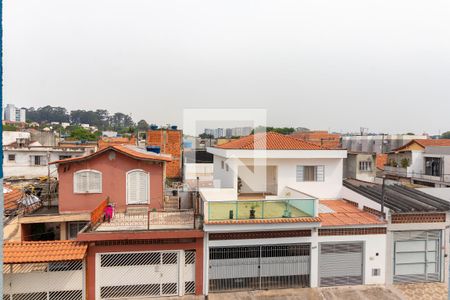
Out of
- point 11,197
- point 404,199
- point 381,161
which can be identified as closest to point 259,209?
point 404,199

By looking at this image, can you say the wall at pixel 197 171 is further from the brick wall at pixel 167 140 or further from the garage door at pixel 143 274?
the garage door at pixel 143 274

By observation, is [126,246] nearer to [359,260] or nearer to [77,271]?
[77,271]

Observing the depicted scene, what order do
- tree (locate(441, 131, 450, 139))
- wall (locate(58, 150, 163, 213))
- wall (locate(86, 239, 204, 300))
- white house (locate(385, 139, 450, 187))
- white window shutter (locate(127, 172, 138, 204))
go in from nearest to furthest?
wall (locate(86, 239, 204, 300)), wall (locate(58, 150, 163, 213)), white window shutter (locate(127, 172, 138, 204)), white house (locate(385, 139, 450, 187)), tree (locate(441, 131, 450, 139))

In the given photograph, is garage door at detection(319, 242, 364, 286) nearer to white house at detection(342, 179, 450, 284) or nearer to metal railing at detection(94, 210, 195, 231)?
white house at detection(342, 179, 450, 284)

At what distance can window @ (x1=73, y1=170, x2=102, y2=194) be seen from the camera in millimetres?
13641

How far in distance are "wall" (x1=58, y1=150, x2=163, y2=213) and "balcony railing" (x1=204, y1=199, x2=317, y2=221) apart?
4165mm

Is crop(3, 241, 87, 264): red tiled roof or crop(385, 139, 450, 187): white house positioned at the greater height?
crop(385, 139, 450, 187): white house

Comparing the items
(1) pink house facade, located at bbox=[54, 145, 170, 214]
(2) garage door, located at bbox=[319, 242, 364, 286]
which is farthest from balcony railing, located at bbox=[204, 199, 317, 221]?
(1) pink house facade, located at bbox=[54, 145, 170, 214]

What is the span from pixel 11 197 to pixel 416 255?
61.3 ft

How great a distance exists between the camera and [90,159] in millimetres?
13625

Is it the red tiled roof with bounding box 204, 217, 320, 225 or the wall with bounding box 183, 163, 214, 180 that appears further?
the wall with bounding box 183, 163, 214, 180

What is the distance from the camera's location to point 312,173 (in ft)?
53.2

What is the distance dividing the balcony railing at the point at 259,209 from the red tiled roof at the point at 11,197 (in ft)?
33.7

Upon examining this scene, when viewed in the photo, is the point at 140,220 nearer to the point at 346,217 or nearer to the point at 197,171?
the point at 346,217
